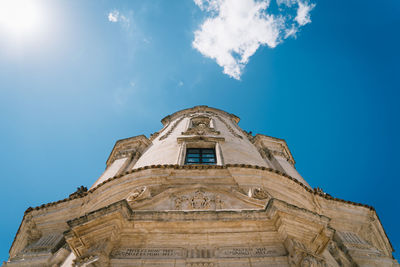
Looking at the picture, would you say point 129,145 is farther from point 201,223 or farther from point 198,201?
point 201,223

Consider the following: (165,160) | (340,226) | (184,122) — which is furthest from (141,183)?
(184,122)

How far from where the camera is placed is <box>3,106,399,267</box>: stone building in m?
8.57

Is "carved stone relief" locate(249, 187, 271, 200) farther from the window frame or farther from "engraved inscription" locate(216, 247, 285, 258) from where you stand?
the window frame

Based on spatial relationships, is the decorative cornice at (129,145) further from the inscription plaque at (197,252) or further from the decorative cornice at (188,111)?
the inscription plaque at (197,252)

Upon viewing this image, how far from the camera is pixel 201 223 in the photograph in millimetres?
9094

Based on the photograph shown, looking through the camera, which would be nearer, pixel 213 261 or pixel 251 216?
pixel 213 261

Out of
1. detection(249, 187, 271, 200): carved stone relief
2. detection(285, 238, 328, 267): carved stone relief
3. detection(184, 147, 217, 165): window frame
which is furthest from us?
detection(184, 147, 217, 165): window frame

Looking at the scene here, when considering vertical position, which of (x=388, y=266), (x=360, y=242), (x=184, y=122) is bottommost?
(x=388, y=266)

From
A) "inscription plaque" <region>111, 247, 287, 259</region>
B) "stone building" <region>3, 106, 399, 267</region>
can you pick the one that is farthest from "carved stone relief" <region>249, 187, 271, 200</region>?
"inscription plaque" <region>111, 247, 287, 259</region>

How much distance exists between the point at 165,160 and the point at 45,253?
249 inches

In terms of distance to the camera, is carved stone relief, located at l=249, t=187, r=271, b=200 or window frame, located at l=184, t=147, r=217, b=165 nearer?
carved stone relief, located at l=249, t=187, r=271, b=200

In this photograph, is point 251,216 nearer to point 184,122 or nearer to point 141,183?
point 141,183

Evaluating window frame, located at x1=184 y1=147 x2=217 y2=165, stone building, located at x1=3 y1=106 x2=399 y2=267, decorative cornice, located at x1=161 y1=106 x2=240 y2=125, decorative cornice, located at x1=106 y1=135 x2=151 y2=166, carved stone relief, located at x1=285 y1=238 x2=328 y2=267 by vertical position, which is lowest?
carved stone relief, located at x1=285 y1=238 x2=328 y2=267

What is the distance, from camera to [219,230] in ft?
29.7
